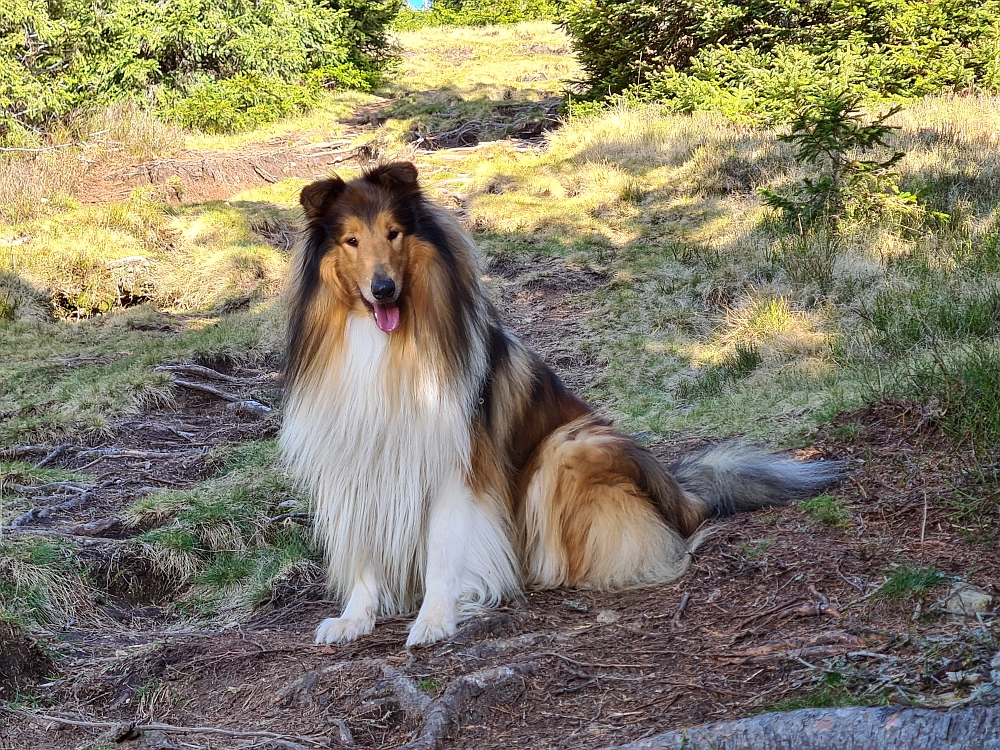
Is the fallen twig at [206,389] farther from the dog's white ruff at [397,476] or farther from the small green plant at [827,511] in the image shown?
the small green plant at [827,511]

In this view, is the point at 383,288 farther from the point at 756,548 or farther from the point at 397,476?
the point at 756,548

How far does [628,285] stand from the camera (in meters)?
9.44

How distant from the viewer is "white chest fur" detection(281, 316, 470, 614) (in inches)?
147

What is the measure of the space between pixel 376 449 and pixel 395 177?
3.75 ft

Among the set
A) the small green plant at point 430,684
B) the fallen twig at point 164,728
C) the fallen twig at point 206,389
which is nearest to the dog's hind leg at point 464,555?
the small green plant at point 430,684

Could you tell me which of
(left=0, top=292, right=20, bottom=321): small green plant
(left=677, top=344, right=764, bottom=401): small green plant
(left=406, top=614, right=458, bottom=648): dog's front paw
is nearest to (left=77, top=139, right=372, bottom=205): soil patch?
(left=0, top=292, right=20, bottom=321): small green plant

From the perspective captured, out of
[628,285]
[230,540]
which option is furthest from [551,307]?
[230,540]


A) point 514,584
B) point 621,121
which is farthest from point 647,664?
point 621,121

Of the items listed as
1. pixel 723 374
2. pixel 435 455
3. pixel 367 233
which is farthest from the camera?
pixel 723 374

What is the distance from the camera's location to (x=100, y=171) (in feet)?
49.6

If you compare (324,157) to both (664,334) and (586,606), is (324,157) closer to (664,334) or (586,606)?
(664,334)

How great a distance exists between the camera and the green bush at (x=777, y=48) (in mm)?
11758

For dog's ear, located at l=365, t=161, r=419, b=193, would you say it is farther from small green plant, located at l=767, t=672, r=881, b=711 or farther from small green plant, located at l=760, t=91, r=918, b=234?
small green plant, located at l=760, t=91, r=918, b=234

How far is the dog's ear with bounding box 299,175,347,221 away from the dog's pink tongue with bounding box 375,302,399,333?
0.49 m
